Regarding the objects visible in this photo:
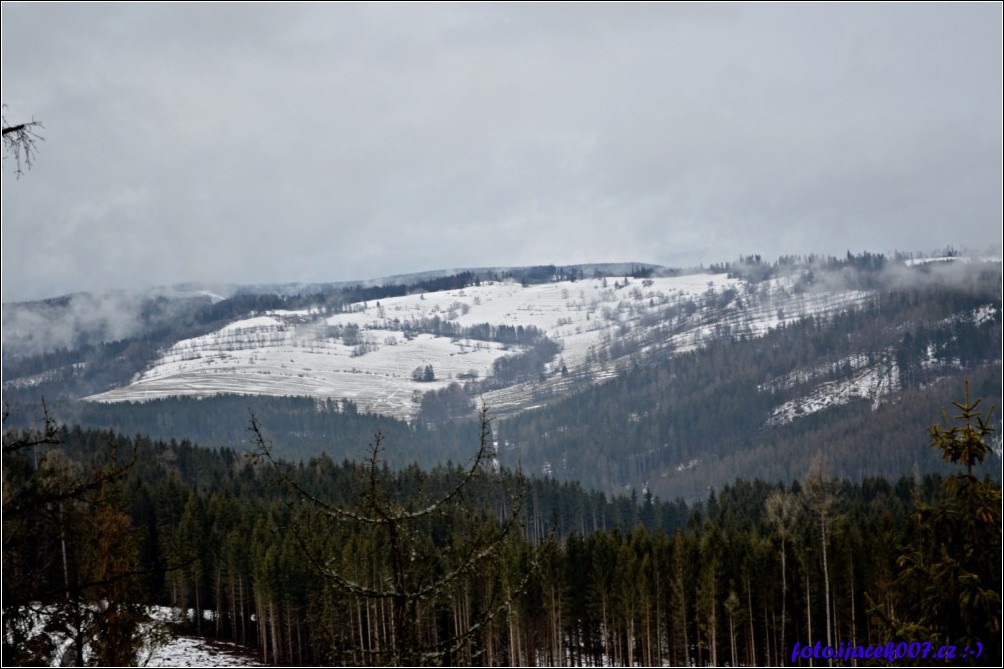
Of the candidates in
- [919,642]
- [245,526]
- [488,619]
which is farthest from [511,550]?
[488,619]

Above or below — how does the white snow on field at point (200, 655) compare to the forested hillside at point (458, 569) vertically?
below

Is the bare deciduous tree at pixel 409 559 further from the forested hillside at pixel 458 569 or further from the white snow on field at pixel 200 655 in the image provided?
the white snow on field at pixel 200 655

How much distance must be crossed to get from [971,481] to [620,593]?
4555 cm

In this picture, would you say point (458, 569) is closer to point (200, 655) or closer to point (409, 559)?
point (409, 559)

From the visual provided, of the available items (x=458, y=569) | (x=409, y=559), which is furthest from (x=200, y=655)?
(x=458, y=569)

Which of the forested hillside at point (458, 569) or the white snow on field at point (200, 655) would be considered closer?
the forested hillside at point (458, 569)

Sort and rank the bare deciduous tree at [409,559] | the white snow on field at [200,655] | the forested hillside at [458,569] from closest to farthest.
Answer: the bare deciduous tree at [409,559] < the forested hillside at [458,569] < the white snow on field at [200,655]

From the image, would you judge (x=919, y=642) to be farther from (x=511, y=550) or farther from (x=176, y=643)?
(x=176, y=643)

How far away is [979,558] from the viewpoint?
13.8 m

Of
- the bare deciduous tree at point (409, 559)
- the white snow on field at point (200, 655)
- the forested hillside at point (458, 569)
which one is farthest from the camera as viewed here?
the white snow on field at point (200, 655)

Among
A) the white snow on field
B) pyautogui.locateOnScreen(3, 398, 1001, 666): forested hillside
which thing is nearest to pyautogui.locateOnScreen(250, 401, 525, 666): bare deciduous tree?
pyautogui.locateOnScreen(3, 398, 1001, 666): forested hillside

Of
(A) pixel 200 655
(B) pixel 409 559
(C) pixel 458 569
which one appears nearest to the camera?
(C) pixel 458 569

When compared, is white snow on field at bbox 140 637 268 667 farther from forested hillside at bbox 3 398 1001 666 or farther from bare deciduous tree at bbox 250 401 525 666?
bare deciduous tree at bbox 250 401 525 666

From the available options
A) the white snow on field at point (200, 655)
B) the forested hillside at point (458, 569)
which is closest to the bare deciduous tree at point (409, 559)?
the forested hillside at point (458, 569)
